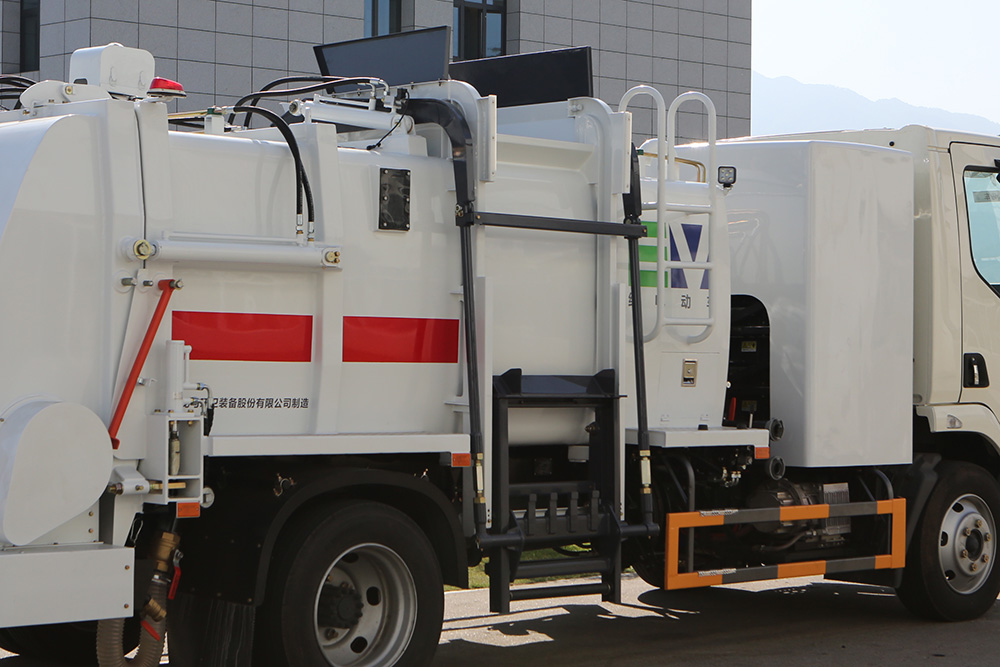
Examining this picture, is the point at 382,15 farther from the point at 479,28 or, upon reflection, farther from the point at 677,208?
the point at 677,208

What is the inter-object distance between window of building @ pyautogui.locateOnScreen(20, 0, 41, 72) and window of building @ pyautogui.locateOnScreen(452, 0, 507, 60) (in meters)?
6.74

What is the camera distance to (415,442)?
620 centimetres

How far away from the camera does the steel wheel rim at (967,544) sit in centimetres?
879

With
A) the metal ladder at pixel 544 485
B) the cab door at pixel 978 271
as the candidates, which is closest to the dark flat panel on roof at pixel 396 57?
the metal ladder at pixel 544 485

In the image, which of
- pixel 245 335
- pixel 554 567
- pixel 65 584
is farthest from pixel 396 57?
pixel 65 584

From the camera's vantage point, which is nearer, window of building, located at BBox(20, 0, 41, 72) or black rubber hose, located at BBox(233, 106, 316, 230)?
black rubber hose, located at BBox(233, 106, 316, 230)

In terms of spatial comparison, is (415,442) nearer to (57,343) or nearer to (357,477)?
(357,477)

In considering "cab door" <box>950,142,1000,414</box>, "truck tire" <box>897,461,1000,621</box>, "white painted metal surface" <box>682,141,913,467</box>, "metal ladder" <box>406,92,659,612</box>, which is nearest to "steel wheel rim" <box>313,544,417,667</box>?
"metal ladder" <box>406,92,659,612</box>

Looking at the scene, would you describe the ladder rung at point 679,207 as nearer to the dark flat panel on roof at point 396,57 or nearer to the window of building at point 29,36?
the dark flat panel on roof at point 396,57

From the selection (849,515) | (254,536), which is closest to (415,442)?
(254,536)

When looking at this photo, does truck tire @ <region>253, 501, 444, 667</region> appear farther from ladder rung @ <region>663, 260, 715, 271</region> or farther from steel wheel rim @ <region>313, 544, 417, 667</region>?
ladder rung @ <region>663, 260, 715, 271</region>

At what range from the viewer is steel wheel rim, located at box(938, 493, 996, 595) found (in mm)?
8789

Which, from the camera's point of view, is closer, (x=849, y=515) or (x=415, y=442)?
(x=415, y=442)

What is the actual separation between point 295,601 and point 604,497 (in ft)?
6.13
